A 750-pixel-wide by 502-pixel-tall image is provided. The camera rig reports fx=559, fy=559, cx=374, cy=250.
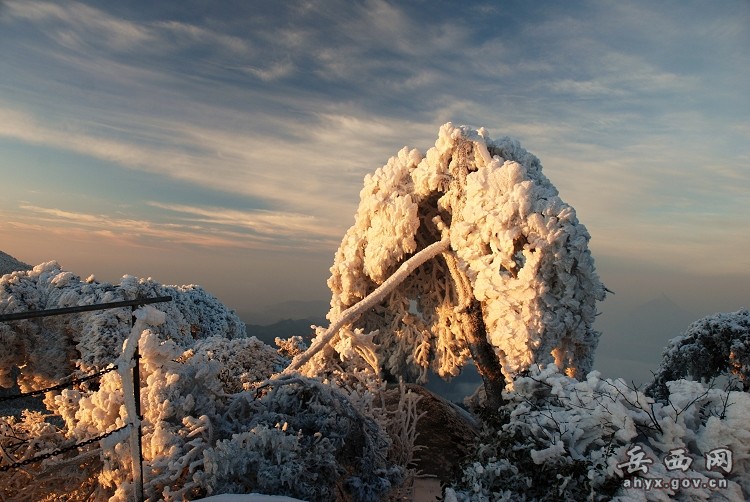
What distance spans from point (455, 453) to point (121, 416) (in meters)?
4.96

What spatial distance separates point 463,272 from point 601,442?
374 cm

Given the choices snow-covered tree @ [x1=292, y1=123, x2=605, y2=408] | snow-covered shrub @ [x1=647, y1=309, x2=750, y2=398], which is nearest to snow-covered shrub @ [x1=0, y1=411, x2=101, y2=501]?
snow-covered tree @ [x1=292, y1=123, x2=605, y2=408]

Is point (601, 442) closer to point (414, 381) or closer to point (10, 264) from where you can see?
point (414, 381)

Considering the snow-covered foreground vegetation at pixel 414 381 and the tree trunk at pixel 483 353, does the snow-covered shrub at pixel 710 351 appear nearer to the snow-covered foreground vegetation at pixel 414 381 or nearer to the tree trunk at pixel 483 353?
the snow-covered foreground vegetation at pixel 414 381

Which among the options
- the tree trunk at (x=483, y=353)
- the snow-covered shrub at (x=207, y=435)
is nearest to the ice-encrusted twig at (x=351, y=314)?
the tree trunk at (x=483, y=353)

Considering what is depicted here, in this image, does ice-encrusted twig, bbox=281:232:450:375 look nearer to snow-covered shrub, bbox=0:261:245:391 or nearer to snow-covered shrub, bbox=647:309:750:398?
snow-covered shrub, bbox=0:261:245:391

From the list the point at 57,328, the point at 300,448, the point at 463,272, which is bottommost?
the point at 57,328

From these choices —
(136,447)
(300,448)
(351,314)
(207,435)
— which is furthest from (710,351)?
(136,447)

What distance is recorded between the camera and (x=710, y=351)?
32.1 ft

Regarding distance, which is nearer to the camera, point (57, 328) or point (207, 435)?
point (207, 435)

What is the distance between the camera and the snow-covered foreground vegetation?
13.2 ft

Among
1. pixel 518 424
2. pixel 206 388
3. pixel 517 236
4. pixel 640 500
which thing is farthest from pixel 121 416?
pixel 517 236

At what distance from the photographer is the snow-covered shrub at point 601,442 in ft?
12.1

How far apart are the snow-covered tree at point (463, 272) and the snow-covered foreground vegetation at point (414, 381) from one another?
1.1 inches
